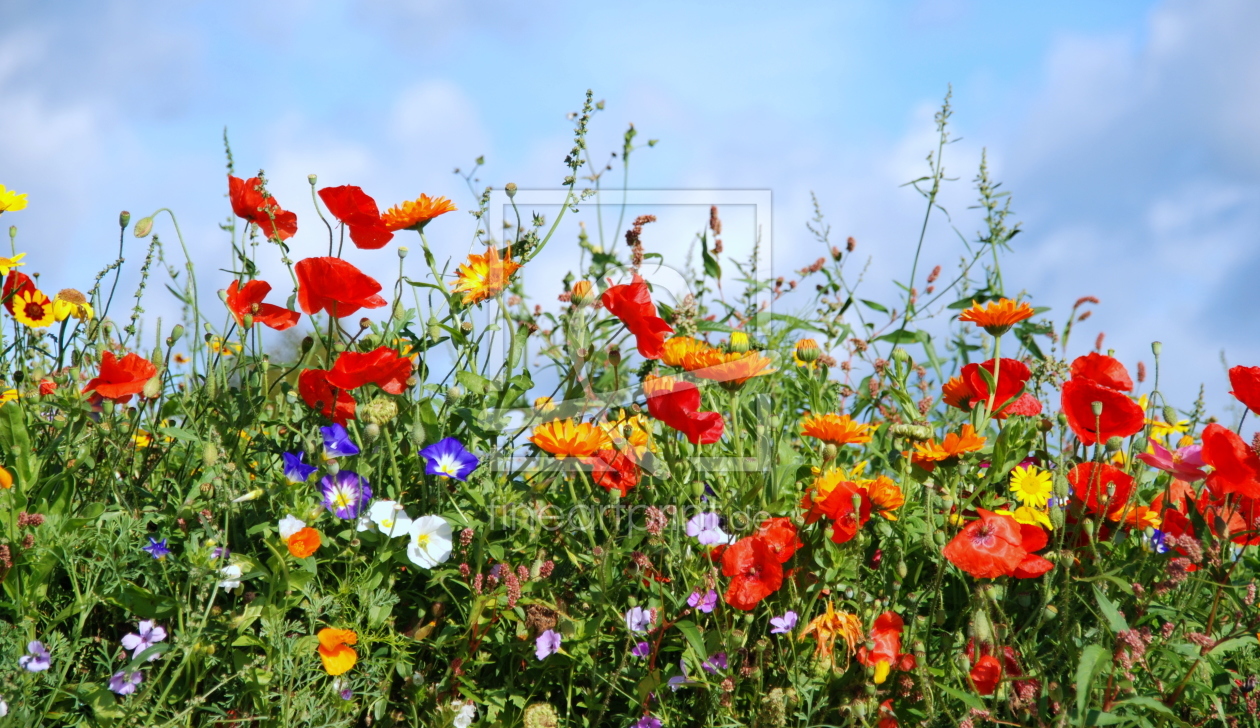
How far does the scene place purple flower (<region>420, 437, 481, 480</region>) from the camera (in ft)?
6.47

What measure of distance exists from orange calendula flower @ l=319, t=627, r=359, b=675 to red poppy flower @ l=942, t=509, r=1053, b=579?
3.59 ft

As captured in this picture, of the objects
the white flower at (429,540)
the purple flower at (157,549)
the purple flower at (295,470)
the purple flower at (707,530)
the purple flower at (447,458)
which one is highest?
the purple flower at (447,458)

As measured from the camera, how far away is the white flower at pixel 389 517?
1909 mm

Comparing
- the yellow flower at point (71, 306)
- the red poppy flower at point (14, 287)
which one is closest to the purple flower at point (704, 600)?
the yellow flower at point (71, 306)

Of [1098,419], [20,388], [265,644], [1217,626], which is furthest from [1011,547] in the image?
[20,388]

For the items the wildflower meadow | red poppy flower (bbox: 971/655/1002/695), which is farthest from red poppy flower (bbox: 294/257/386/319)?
red poppy flower (bbox: 971/655/1002/695)

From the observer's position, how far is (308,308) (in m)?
2.12

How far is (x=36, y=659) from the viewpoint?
68.1 inches

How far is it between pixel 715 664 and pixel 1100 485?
2.95 ft

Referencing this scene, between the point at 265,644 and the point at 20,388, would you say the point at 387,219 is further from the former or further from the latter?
the point at 20,388

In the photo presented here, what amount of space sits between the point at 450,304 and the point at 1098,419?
1.34 m

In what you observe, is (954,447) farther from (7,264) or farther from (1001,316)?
(7,264)

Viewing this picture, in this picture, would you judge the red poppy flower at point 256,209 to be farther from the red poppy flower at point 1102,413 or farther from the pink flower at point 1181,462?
the pink flower at point 1181,462

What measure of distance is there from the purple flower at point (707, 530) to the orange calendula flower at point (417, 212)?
87 centimetres
